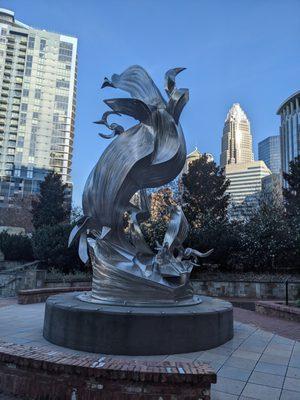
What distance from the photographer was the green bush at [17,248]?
1364 inches

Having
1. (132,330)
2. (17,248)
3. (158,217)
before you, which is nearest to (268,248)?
(158,217)

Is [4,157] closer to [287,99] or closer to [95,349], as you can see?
[287,99]

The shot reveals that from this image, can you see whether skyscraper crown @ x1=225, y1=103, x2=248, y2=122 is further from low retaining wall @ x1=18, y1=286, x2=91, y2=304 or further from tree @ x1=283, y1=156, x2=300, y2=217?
low retaining wall @ x1=18, y1=286, x2=91, y2=304

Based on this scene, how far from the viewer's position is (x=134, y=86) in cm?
1093

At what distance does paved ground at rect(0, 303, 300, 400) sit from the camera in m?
5.90

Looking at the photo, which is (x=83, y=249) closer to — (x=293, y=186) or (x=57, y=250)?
(x=57, y=250)

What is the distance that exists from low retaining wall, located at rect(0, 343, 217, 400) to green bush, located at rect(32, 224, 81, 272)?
1971cm

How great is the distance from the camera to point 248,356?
7844mm

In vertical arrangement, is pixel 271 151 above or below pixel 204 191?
above

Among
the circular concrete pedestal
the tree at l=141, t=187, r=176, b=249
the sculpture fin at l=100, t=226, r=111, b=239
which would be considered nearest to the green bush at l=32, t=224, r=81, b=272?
the tree at l=141, t=187, r=176, b=249

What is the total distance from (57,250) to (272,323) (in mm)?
16495

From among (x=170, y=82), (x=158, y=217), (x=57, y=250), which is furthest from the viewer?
(x=158, y=217)

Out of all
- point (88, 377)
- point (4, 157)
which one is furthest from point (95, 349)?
point (4, 157)

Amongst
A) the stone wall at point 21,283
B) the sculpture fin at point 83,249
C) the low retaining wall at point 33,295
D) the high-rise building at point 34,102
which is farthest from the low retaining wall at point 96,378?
the high-rise building at point 34,102
